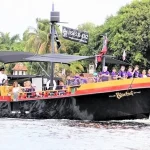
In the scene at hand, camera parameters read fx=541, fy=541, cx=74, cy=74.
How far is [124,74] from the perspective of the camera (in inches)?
813

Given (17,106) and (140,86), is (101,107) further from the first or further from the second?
(17,106)

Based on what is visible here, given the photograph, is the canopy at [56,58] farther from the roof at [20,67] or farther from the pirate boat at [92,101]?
the roof at [20,67]

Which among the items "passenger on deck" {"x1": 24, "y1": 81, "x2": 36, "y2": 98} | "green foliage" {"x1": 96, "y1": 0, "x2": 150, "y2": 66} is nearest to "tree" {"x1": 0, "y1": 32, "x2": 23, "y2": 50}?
"green foliage" {"x1": 96, "y1": 0, "x2": 150, "y2": 66}

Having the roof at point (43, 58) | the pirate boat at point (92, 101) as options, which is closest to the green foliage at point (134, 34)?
the roof at point (43, 58)

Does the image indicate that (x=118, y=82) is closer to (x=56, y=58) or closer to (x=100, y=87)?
(x=100, y=87)

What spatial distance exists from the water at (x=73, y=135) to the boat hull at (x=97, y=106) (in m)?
0.38

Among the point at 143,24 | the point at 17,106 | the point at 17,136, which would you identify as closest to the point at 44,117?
the point at 17,106

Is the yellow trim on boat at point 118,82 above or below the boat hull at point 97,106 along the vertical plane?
above

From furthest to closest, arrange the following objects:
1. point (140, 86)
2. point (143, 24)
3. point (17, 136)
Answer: point (143, 24), point (140, 86), point (17, 136)

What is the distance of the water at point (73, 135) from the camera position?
1456 cm

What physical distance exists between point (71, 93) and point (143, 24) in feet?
89.0

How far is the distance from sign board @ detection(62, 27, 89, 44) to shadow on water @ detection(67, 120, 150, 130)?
3624 mm

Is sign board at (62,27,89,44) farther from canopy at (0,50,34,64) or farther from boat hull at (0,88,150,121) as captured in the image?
boat hull at (0,88,150,121)

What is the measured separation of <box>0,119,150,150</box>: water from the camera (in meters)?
14.6
